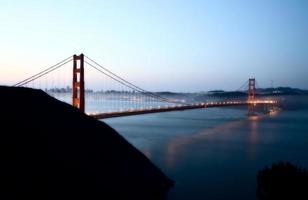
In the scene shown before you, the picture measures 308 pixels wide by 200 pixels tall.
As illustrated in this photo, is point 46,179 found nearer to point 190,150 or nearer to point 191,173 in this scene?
point 191,173

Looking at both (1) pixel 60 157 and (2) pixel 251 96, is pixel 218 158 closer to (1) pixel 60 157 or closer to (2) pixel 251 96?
(1) pixel 60 157

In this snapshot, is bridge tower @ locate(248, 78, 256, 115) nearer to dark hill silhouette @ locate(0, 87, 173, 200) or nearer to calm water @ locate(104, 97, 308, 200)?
calm water @ locate(104, 97, 308, 200)

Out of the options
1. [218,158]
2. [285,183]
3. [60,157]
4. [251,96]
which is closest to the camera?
[60,157]

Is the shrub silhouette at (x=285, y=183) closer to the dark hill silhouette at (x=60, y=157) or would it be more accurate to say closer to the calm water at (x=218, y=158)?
the calm water at (x=218, y=158)

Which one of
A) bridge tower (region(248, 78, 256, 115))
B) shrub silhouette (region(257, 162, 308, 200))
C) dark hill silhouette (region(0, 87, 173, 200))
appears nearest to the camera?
dark hill silhouette (region(0, 87, 173, 200))

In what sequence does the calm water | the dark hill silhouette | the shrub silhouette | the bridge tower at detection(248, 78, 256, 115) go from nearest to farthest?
the dark hill silhouette → the shrub silhouette → the calm water → the bridge tower at detection(248, 78, 256, 115)

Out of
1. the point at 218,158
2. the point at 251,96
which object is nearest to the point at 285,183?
the point at 218,158

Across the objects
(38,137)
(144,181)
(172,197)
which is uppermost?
(38,137)

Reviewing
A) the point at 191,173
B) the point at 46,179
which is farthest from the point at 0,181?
the point at 191,173

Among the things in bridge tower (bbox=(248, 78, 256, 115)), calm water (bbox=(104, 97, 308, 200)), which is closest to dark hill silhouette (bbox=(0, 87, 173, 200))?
calm water (bbox=(104, 97, 308, 200))
